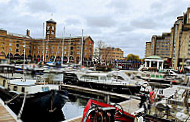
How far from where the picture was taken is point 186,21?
250 feet

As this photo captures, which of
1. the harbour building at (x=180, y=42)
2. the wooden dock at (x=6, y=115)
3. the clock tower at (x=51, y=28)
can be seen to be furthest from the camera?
the clock tower at (x=51, y=28)

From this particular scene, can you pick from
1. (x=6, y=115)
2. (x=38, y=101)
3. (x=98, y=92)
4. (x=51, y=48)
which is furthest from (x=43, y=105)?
(x=51, y=48)

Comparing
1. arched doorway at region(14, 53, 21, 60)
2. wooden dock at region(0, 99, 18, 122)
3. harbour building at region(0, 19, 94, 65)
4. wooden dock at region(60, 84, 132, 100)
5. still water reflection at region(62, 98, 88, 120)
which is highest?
harbour building at region(0, 19, 94, 65)

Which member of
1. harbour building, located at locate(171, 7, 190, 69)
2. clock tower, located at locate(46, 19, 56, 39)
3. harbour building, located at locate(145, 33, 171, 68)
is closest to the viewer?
harbour building, located at locate(171, 7, 190, 69)

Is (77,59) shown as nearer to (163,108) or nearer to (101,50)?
(101,50)

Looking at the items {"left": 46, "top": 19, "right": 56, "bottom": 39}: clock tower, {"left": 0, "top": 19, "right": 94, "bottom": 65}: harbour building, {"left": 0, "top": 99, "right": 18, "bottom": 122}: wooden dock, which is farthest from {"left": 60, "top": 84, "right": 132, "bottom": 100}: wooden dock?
{"left": 46, "top": 19, "right": 56, "bottom": 39}: clock tower

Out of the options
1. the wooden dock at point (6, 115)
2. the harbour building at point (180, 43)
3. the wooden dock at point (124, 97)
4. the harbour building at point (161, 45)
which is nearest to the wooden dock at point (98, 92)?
the wooden dock at point (124, 97)

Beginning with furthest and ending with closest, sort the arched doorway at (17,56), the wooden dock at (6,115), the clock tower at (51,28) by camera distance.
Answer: the clock tower at (51,28)
the arched doorway at (17,56)
the wooden dock at (6,115)

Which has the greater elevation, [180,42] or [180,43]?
[180,42]

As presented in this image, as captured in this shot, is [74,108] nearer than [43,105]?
No

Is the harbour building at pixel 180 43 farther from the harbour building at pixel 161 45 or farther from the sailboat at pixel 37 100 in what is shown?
the sailboat at pixel 37 100

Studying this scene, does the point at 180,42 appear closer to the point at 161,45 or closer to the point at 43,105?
the point at 161,45

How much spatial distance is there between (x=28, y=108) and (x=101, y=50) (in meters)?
59.7

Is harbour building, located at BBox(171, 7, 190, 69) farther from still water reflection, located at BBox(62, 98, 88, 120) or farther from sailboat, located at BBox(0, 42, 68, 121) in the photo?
sailboat, located at BBox(0, 42, 68, 121)
